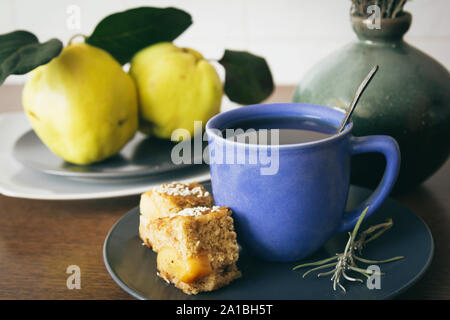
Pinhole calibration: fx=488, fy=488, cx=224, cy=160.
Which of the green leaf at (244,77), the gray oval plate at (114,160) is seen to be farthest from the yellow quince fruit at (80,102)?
the green leaf at (244,77)

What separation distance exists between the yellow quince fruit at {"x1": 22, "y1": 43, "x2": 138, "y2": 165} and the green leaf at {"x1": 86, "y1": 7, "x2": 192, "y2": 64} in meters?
0.05

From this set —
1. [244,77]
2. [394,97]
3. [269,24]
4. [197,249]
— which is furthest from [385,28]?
[269,24]

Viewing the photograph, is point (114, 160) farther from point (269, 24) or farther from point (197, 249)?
point (269, 24)

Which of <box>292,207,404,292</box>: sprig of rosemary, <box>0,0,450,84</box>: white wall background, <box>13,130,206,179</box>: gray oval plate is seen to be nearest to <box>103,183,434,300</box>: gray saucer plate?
<box>292,207,404,292</box>: sprig of rosemary

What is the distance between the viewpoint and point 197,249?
378 millimetres

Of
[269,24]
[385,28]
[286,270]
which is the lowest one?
[269,24]

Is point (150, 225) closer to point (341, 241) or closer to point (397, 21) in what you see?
point (341, 241)

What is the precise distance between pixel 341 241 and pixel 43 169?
1.16ft

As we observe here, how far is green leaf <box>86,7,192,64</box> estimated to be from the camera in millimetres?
626

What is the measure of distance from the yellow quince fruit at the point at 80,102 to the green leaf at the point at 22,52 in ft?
0.08

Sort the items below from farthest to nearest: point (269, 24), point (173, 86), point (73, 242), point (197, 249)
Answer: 1. point (269, 24)
2. point (173, 86)
3. point (73, 242)
4. point (197, 249)

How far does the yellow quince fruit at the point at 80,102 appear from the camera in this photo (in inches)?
21.6

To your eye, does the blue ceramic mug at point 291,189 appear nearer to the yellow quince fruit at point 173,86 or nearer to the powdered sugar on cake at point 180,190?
the powdered sugar on cake at point 180,190

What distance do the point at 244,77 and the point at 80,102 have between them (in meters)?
0.22
